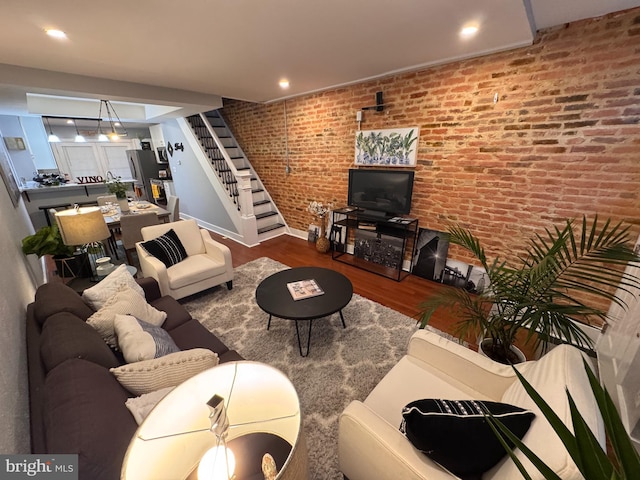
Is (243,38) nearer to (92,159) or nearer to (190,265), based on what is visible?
(190,265)

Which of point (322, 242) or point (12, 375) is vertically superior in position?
point (12, 375)

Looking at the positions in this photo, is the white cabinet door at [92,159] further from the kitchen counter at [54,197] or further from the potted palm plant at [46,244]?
the potted palm plant at [46,244]

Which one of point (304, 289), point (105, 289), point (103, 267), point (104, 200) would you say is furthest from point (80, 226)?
point (104, 200)

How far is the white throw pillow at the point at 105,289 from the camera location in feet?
5.50

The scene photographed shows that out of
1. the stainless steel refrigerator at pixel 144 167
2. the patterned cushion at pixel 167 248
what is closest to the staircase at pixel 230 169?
the patterned cushion at pixel 167 248

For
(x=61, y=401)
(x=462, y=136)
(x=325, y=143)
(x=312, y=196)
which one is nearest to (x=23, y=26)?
(x=61, y=401)

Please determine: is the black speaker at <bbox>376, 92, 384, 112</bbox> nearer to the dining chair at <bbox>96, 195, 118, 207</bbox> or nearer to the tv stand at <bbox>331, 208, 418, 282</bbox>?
the tv stand at <bbox>331, 208, 418, 282</bbox>

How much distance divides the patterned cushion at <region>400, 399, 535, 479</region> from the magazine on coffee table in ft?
4.45

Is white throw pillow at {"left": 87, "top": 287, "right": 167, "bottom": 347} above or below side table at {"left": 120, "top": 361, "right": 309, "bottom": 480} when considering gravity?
below

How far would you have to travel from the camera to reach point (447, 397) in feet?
4.21

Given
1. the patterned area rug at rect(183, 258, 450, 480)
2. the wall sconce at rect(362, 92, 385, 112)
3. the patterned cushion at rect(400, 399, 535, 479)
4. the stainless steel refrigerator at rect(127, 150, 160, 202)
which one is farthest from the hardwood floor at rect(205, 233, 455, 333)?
the stainless steel refrigerator at rect(127, 150, 160, 202)

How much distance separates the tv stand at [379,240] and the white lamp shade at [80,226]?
266 centimetres

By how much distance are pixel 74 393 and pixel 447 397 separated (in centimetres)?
155

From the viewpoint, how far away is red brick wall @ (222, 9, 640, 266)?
1941 mm
